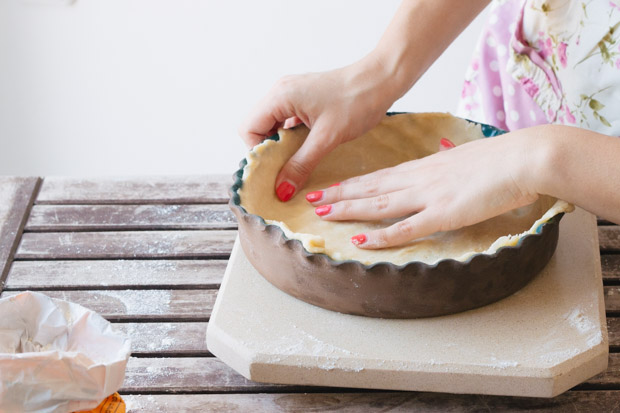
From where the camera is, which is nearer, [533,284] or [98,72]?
[533,284]

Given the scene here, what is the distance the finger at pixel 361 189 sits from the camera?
1.09 m

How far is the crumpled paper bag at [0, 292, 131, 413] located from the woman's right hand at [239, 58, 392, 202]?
1.43 ft

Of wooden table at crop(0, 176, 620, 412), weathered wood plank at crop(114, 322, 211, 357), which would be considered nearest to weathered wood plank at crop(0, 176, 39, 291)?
wooden table at crop(0, 176, 620, 412)

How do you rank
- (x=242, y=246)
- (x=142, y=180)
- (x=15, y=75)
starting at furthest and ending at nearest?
(x=15, y=75), (x=142, y=180), (x=242, y=246)

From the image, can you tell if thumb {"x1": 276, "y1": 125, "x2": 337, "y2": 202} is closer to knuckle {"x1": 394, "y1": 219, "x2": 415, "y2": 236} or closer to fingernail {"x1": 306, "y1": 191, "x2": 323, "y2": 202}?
fingernail {"x1": 306, "y1": 191, "x2": 323, "y2": 202}

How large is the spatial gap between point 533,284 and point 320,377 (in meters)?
0.32

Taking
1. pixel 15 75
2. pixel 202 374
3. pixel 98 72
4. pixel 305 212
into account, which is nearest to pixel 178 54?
pixel 98 72

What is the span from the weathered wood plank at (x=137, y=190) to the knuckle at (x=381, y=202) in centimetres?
32

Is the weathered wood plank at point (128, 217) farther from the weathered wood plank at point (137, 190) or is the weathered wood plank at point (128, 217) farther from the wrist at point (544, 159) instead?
the wrist at point (544, 159)

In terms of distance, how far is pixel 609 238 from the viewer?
1185mm

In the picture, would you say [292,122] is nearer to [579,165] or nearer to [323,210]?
[323,210]

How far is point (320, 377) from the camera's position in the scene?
36.9 inches

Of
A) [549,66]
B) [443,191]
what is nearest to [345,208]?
[443,191]

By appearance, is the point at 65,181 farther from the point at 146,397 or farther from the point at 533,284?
the point at 533,284
